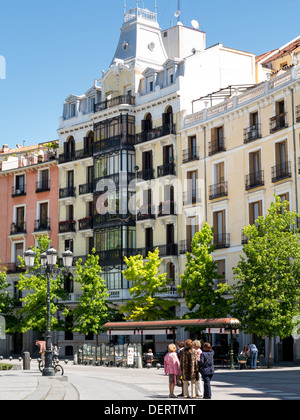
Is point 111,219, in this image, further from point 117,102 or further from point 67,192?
point 117,102

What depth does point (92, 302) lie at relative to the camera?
53.2m

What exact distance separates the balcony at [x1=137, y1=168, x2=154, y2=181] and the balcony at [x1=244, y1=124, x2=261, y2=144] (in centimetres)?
1002

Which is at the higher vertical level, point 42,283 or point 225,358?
point 42,283

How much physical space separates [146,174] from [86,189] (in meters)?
6.81

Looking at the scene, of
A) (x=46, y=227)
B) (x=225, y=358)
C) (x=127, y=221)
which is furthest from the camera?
(x=46, y=227)

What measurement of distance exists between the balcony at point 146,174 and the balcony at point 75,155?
6087mm

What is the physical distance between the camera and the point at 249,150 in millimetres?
47344

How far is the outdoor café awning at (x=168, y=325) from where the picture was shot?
39.1 meters

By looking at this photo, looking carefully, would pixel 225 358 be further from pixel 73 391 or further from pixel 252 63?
pixel 252 63

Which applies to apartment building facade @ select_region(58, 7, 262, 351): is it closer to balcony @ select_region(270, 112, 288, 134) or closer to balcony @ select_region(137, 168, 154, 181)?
balcony @ select_region(137, 168, 154, 181)

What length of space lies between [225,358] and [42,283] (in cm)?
2007

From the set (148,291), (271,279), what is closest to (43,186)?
(148,291)

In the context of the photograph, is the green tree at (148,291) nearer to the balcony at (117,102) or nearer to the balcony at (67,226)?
the balcony at (67,226)

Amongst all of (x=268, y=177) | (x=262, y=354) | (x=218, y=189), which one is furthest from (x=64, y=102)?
(x=262, y=354)
